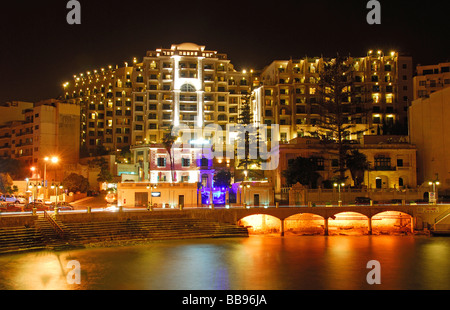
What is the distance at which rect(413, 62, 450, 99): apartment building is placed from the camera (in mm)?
83250

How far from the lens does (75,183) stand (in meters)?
64.6

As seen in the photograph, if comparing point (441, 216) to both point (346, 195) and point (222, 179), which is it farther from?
point (222, 179)

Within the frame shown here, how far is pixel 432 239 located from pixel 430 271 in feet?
54.4

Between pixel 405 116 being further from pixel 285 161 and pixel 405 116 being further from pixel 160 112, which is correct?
pixel 160 112

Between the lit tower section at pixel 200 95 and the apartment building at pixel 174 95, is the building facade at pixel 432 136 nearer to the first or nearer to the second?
the apartment building at pixel 174 95

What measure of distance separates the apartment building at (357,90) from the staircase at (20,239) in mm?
56786

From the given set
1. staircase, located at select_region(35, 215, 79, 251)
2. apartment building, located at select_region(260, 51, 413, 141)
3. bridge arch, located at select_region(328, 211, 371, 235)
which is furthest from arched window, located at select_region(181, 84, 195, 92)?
staircase, located at select_region(35, 215, 79, 251)

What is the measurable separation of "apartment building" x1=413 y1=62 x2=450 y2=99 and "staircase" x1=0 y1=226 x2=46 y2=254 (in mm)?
74594

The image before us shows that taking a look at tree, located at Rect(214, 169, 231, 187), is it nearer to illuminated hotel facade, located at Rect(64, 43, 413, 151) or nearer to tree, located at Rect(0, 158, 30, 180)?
illuminated hotel facade, located at Rect(64, 43, 413, 151)

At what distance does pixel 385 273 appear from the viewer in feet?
91.9

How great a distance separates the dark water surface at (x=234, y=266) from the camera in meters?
24.9

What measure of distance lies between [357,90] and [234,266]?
6341cm

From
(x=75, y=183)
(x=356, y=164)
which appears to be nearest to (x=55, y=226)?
(x=75, y=183)
